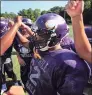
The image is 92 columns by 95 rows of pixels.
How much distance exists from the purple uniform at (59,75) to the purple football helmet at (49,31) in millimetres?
117

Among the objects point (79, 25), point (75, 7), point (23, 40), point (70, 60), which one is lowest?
point (23, 40)

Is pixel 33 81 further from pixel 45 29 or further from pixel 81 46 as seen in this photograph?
pixel 81 46

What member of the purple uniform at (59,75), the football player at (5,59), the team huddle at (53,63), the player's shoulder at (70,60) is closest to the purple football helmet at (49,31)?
the team huddle at (53,63)

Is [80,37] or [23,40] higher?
[80,37]

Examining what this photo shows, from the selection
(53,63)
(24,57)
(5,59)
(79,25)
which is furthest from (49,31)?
(5,59)

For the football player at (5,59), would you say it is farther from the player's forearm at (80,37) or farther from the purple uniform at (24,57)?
the player's forearm at (80,37)

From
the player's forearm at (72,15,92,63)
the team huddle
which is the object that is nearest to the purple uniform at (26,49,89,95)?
the team huddle

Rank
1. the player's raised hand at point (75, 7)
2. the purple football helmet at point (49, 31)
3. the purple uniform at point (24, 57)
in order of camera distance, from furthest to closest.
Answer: the purple uniform at point (24, 57)
the purple football helmet at point (49, 31)
the player's raised hand at point (75, 7)

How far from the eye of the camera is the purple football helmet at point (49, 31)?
3508mm

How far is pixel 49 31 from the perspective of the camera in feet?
11.6

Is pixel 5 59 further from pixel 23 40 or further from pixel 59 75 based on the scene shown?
pixel 59 75

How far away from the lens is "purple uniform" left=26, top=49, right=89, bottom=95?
10.1ft

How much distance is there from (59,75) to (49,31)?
1.89 feet

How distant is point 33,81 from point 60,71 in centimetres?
44
